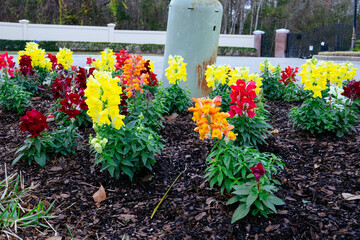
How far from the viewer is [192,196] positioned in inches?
118

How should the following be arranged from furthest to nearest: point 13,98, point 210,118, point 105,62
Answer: point 105,62 → point 13,98 → point 210,118

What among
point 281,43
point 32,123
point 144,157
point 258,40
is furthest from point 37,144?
point 258,40

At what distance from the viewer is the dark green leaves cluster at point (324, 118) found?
4121 millimetres

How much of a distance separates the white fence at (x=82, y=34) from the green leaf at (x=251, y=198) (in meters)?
31.4

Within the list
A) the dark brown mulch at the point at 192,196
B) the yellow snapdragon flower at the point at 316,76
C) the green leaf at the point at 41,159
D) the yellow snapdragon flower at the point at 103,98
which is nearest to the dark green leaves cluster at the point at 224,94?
the dark brown mulch at the point at 192,196

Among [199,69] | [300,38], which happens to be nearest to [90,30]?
[300,38]

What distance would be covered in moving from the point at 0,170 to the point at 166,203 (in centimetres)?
181

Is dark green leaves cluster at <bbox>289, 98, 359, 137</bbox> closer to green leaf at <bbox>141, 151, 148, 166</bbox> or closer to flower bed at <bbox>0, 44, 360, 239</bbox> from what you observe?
flower bed at <bbox>0, 44, 360, 239</bbox>

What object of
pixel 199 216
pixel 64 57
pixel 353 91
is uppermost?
pixel 64 57

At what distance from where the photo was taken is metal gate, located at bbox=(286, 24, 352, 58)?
103 feet

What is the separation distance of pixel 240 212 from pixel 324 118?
2.18 meters

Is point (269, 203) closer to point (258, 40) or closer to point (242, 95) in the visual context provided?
point (242, 95)

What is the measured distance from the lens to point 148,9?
1594 inches

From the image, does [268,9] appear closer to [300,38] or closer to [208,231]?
[300,38]
